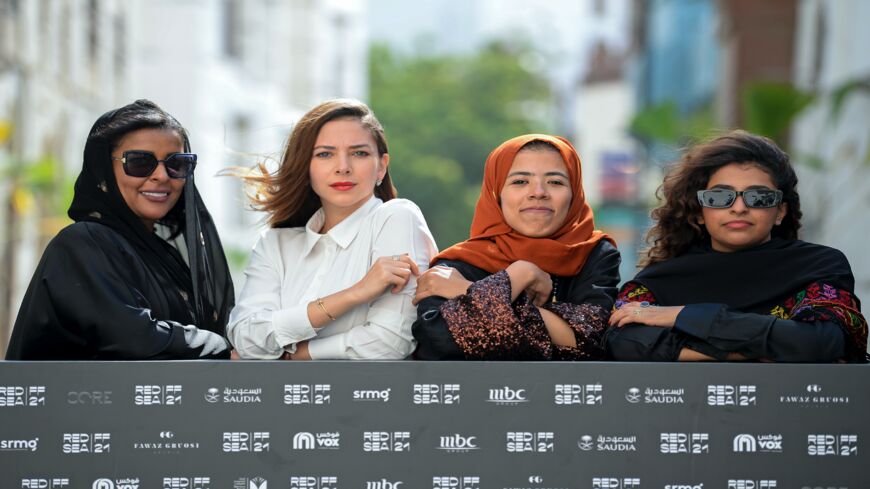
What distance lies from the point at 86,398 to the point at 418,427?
3.34 feet

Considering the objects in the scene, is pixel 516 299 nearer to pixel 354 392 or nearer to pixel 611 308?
pixel 611 308

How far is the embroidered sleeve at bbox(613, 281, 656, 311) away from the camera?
4082 mm

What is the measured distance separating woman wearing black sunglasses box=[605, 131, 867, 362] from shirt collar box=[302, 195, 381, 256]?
3.12ft

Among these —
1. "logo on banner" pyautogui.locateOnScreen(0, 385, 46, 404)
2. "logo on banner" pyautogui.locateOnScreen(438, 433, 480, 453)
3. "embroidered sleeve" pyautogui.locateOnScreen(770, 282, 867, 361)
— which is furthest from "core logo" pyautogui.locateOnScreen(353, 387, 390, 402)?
"embroidered sleeve" pyautogui.locateOnScreen(770, 282, 867, 361)

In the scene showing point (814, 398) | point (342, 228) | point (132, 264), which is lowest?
point (814, 398)

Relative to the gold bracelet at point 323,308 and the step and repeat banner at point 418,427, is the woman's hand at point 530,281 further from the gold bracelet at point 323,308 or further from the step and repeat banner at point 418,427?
the gold bracelet at point 323,308

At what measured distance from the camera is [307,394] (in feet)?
12.1

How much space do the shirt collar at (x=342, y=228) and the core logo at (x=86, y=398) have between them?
0.95m

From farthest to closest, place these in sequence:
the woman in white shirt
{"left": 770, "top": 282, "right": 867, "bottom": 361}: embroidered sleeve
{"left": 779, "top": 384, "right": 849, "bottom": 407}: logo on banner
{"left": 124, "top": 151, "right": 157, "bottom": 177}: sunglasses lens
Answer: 1. {"left": 124, "top": 151, "right": 157, "bottom": 177}: sunglasses lens
2. the woman in white shirt
3. {"left": 770, "top": 282, "right": 867, "bottom": 361}: embroidered sleeve
4. {"left": 779, "top": 384, "right": 849, "bottom": 407}: logo on banner

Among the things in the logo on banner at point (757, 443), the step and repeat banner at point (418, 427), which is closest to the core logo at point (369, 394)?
the step and repeat banner at point (418, 427)

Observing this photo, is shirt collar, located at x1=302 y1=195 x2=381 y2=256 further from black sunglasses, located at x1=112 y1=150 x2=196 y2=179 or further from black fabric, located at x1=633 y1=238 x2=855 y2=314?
black fabric, located at x1=633 y1=238 x2=855 y2=314

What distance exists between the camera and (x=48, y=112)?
1964cm

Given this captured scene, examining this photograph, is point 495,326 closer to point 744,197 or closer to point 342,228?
point 342,228

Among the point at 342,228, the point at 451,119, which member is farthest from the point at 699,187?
the point at 451,119
